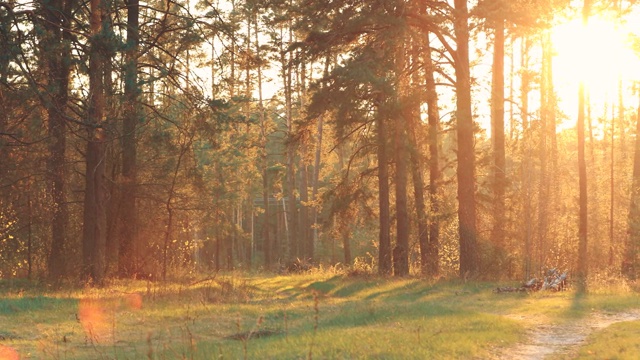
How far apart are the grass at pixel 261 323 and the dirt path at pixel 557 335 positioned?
265mm

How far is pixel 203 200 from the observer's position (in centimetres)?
2864

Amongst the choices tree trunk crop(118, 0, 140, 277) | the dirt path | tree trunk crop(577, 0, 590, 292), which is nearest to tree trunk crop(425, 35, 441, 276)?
tree trunk crop(577, 0, 590, 292)

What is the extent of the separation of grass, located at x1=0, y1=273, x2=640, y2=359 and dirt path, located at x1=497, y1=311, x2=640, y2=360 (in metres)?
0.27

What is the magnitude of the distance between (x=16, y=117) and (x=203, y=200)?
960cm

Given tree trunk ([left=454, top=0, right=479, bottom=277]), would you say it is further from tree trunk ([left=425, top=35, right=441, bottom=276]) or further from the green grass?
the green grass

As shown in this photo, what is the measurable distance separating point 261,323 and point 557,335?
4.99 m

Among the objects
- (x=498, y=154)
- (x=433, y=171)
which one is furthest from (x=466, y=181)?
(x=498, y=154)

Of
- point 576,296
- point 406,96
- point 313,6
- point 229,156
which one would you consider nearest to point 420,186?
point 406,96

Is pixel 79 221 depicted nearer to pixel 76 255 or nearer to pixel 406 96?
pixel 76 255

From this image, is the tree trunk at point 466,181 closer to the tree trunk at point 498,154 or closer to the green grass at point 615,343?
the tree trunk at point 498,154

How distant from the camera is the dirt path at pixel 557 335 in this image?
10508 millimetres

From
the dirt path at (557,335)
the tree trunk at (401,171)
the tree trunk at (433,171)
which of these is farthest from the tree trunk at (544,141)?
the dirt path at (557,335)

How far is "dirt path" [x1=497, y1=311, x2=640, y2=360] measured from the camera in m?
10.5

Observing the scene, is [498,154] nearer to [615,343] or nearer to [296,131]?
[296,131]
